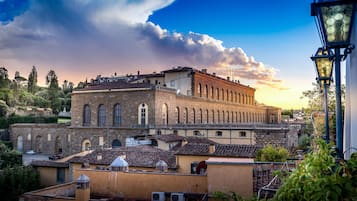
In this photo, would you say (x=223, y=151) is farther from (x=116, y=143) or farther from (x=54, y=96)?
(x=54, y=96)

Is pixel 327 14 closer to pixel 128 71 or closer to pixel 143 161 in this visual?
pixel 143 161

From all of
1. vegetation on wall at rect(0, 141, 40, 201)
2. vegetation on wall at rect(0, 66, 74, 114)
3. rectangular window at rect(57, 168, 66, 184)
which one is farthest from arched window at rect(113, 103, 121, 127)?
vegetation on wall at rect(0, 66, 74, 114)

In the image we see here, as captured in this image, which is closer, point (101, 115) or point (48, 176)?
point (48, 176)

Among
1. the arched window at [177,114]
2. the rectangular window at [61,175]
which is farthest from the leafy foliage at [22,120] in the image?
the rectangular window at [61,175]

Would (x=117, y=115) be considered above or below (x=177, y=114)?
below

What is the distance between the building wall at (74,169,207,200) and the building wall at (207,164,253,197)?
1.98 metres

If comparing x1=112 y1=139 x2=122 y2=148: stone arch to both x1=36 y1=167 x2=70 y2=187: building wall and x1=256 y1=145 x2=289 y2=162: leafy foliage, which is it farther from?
x1=256 y1=145 x2=289 y2=162: leafy foliage

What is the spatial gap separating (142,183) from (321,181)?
12202 millimetres

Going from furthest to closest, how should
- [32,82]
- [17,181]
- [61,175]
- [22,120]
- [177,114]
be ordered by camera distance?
[32,82]
[22,120]
[177,114]
[61,175]
[17,181]

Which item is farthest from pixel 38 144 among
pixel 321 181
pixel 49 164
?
pixel 321 181

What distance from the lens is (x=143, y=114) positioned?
33844 mm

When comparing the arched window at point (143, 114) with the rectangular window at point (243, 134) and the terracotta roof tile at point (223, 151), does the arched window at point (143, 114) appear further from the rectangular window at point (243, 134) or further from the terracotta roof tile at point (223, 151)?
the terracotta roof tile at point (223, 151)

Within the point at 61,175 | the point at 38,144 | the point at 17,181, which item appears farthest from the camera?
the point at 38,144

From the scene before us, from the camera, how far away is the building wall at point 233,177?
33.8 feet
